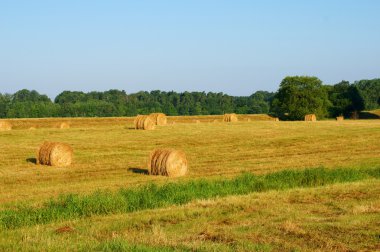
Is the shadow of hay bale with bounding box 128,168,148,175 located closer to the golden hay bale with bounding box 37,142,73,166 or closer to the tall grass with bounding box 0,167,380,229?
the golden hay bale with bounding box 37,142,73,166

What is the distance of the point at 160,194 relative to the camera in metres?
14.9

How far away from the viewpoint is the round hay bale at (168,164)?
20.9m

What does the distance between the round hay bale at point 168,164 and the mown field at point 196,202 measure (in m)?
0.55

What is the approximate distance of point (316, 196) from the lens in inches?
567

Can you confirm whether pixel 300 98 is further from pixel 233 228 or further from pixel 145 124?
pixel 233 228

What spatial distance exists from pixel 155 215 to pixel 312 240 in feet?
13.2

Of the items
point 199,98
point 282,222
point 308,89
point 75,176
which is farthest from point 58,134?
point 199,98

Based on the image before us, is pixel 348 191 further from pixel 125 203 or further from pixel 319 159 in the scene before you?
pixel 319 159

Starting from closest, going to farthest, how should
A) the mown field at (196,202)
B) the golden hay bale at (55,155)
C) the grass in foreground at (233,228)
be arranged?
the grass in foreground at (233,228), the mown field at (196,202), the golden hay bale at (55,155)

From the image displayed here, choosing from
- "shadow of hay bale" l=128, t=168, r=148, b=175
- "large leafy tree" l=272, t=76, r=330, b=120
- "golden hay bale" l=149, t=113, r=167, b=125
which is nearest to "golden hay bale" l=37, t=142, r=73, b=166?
"shadow of hay bale" l=128, t=168, r=148, b=175

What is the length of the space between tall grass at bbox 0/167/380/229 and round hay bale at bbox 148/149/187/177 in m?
3.56

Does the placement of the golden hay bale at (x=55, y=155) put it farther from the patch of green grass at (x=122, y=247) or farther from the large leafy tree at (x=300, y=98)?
the large leafy tree at (x=300, y=98)

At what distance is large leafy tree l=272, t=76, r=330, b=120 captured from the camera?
80.5m

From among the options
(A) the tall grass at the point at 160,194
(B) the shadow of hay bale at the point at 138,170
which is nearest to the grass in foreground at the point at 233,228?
(A) the tall grass at the point at 160,194
